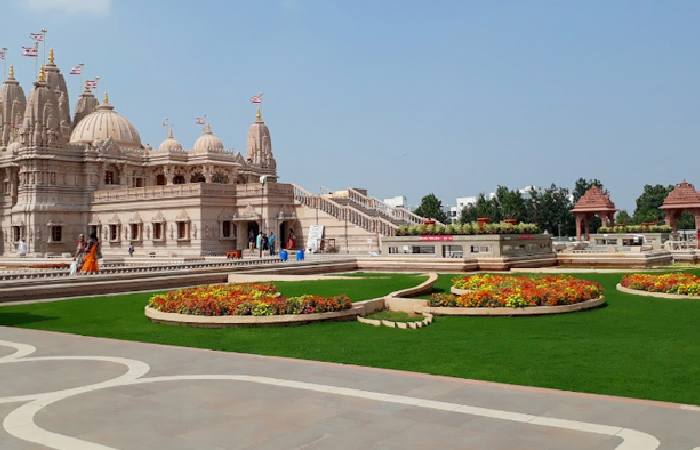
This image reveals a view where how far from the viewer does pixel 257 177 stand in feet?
241

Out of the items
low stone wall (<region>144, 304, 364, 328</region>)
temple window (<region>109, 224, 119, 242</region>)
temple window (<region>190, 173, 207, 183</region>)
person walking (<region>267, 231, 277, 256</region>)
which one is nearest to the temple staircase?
person walking (<region>267, 231, 277, 256</region>)

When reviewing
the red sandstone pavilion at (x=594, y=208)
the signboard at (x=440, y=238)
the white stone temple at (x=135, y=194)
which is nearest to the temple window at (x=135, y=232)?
the white stone temple at (x=135, y=194)

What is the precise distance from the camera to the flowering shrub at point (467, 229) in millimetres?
32031

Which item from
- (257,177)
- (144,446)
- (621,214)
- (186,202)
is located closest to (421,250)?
(186,202)

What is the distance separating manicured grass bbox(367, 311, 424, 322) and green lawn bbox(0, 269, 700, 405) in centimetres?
55

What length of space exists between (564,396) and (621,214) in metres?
118

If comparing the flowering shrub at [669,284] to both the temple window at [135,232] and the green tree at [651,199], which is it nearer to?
the temple window at [135,232]

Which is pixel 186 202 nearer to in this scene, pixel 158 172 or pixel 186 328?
pixel 158 172

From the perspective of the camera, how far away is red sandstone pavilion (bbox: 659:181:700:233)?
5740 centimetres

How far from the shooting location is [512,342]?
11492mm

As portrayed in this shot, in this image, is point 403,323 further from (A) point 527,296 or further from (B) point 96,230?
(B) point 96,230

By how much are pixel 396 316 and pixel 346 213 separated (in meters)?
32.6

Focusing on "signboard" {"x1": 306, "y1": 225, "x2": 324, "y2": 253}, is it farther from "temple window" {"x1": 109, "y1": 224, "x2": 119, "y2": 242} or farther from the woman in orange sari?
the woman in orange sari

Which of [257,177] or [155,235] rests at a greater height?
→ [257,177]
